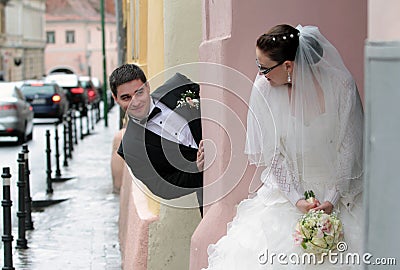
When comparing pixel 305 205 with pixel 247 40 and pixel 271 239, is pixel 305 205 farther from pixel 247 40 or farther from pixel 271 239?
pixel 247 40

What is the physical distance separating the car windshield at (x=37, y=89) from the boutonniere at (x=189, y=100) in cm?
2755

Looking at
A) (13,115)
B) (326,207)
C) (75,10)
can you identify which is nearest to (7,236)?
(326,207)

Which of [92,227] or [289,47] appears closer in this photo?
[289,47]

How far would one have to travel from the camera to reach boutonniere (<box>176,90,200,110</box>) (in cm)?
638

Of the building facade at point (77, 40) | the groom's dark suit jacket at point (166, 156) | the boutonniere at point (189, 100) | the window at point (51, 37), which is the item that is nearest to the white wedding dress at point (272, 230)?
the groom's dark suit jacket at point (166, 156)

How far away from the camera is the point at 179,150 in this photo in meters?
6.27

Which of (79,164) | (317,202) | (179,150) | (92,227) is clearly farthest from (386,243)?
(79,164)

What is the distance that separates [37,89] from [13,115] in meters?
10.3

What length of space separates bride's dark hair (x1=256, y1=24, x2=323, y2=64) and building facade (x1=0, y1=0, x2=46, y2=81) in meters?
54.3

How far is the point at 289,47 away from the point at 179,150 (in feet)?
5.57

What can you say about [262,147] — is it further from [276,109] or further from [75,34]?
[75,34]

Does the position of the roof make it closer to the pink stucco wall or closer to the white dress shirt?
the white dress shirt

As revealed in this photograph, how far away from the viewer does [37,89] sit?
111 feet

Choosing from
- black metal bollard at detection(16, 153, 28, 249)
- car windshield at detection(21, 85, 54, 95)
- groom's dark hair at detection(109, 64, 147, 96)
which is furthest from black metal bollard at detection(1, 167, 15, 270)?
car windshield at detection(21, 85, 54, 95)
